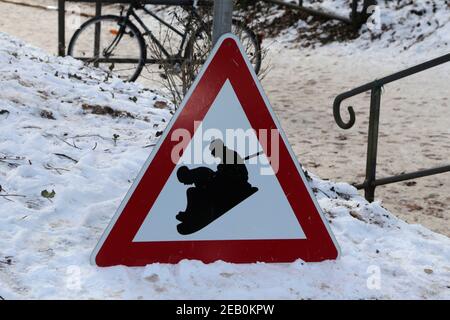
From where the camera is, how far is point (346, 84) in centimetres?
829

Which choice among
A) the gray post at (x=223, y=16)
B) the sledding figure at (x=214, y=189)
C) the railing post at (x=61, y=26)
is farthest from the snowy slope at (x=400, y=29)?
the sledding figure at (x=214, y=189)

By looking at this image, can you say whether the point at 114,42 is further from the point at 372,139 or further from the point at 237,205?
the point at 237,205

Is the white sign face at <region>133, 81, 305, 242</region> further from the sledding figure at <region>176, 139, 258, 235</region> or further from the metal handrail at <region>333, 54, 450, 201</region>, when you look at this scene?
the metal handrail at <region>333, 54, 450, 201</region>

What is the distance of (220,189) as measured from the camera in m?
2.48

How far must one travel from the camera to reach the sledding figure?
245 centimetres

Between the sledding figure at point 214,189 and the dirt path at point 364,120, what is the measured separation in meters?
2.27

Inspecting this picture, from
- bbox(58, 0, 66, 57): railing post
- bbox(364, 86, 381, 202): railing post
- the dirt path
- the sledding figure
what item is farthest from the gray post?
bbox(58, 0, 66, 57): railing post

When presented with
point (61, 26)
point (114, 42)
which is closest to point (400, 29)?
point (114, 42)

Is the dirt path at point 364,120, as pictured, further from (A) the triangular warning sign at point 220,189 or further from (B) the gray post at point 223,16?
(B) the gray post at point 223,16

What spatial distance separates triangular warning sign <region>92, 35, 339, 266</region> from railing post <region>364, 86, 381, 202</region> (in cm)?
182

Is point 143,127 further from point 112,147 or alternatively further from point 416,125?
point 416,125

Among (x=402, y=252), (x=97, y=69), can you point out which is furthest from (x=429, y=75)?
(x=402, y=252)

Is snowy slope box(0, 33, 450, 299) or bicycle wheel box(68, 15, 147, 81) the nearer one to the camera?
snowy slope box(0, 33, 450, 299)

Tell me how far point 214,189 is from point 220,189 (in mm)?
19
